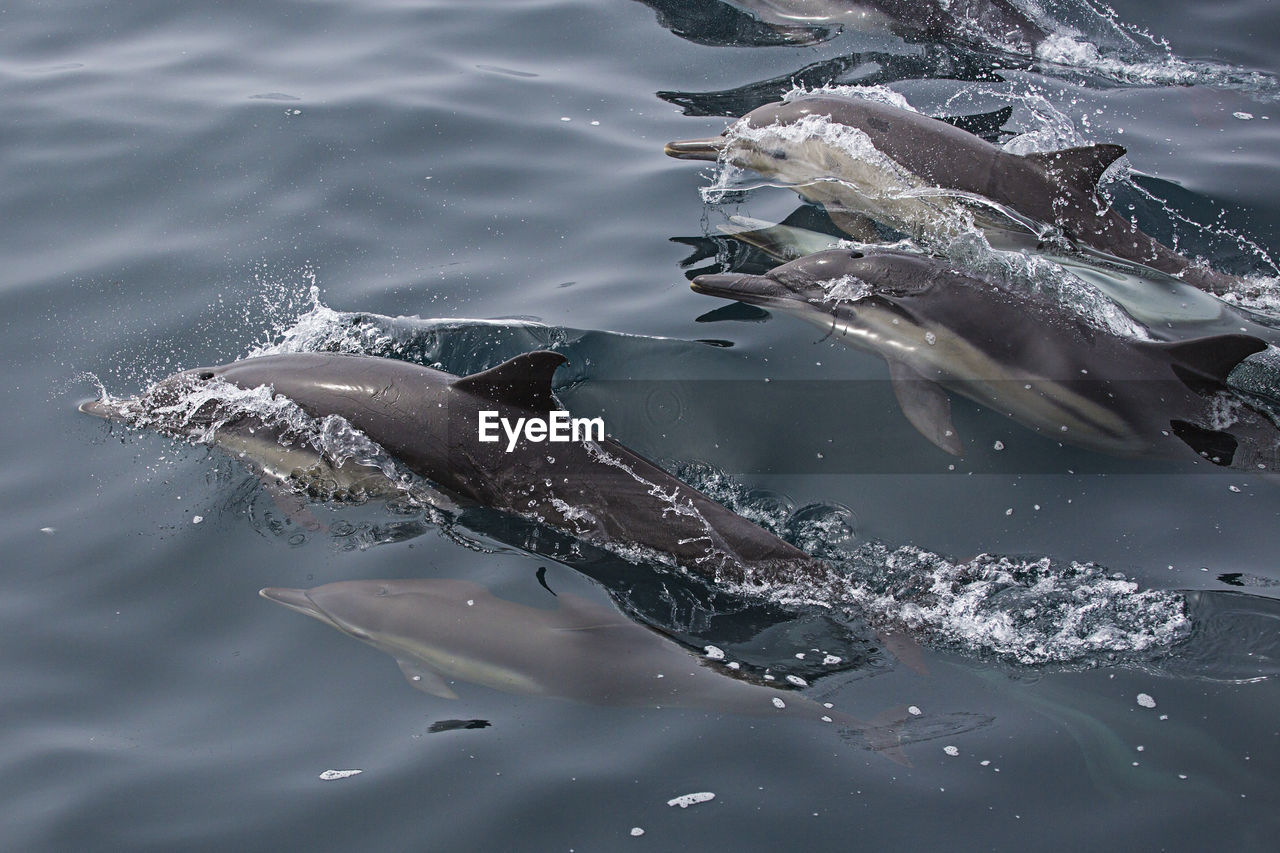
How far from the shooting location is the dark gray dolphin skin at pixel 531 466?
5980mm

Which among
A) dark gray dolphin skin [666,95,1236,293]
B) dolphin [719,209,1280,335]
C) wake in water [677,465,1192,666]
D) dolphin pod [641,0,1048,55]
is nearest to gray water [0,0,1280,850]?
wake in water [677,465,1192,666]

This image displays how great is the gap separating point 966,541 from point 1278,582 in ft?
4.98

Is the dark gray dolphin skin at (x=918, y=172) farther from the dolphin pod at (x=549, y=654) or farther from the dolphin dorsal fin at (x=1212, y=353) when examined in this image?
the dolphin pod at (x=549, y=654)

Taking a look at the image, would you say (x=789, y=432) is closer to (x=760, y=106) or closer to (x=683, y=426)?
(x=683, y=426)

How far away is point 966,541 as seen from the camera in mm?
6164

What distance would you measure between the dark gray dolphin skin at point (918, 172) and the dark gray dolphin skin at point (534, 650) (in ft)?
15.8

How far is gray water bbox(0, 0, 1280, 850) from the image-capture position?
473cm

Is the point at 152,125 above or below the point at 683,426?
above

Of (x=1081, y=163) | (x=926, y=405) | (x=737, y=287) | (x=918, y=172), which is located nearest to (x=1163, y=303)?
→ (x=1081, y=163)

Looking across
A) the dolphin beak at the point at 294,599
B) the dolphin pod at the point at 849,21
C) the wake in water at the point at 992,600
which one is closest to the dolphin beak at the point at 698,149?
the dolphin pod at the point at 849,21

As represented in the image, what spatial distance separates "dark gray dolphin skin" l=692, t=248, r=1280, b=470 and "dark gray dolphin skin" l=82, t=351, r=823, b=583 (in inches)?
65.7

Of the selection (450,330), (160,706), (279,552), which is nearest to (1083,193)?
(450,330)

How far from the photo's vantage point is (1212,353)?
668 centimetres

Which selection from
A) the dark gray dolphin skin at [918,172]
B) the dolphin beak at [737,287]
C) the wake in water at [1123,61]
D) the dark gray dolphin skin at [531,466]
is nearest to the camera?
the dark gray dolphin skin at [531,466]
